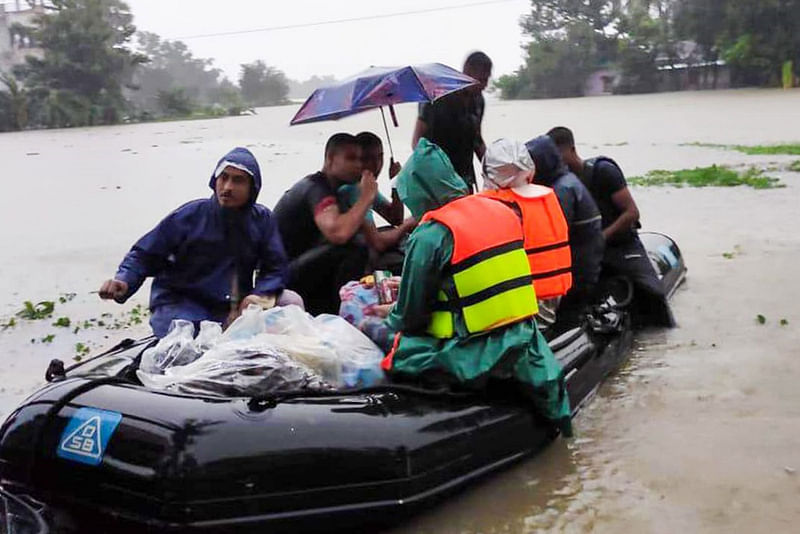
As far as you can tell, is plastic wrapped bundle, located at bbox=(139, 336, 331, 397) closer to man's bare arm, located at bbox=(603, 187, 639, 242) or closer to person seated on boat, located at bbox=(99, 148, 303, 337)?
person seated on boat, located at bbox=(99, 148, 303, 337)

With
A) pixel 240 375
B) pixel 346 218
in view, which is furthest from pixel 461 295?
pixel 346 218

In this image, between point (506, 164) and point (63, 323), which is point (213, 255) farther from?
point (63, 323)

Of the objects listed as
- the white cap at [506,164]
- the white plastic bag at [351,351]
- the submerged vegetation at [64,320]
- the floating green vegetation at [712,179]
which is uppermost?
the white cap at [506,164]

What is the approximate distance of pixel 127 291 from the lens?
430 cm

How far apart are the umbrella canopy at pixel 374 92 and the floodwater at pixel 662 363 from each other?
1.92 metres

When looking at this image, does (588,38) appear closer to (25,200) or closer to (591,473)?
(25,200)

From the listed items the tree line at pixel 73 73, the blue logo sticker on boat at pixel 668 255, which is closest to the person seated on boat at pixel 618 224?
the blue logo sticker on boat at pixel 668 255

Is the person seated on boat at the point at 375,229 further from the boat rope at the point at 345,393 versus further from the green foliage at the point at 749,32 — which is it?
Answer: the green foliage at the point at 749,32

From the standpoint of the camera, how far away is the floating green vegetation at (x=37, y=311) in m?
7.30

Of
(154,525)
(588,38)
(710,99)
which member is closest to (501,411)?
(154,525)

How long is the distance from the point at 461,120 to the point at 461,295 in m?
2.65

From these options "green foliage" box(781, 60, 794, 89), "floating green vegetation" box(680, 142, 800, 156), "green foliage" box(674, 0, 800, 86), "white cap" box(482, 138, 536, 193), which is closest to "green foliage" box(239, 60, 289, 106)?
Answer: "green foliage" box(674, 0, 800, 86)

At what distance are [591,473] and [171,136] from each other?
3387 cm

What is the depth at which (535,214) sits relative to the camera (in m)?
4.56
